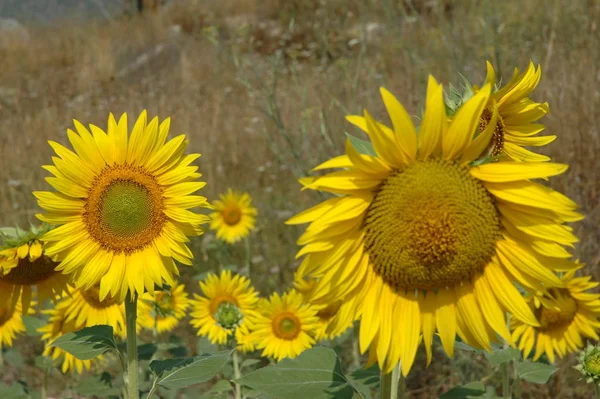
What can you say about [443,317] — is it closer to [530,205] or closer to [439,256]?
[439,256]

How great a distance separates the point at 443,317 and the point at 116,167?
2.63 feet

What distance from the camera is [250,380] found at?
3.76 feet

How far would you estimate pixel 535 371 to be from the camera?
171cm

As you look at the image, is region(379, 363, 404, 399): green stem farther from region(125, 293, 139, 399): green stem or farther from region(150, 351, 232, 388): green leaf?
region(125, 293, 139, 399): green stem

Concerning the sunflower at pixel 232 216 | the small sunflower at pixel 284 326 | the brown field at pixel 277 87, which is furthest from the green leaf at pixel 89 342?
the sunflower at pixel 232 216

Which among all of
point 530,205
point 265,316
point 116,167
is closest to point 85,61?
point 265,316

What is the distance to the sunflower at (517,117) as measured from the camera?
1.28m

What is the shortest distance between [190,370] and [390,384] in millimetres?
425

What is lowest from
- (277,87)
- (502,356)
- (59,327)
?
(502,356)

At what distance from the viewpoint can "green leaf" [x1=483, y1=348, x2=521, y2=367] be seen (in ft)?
5.12

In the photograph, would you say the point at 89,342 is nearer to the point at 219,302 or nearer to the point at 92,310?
the point at 92,310

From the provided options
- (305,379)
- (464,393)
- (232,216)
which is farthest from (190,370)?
(232,216)

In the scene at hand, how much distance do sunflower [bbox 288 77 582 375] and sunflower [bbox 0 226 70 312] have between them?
32.9 inches

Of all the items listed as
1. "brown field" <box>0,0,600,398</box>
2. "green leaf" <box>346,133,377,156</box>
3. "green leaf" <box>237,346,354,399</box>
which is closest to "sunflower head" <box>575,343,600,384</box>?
"brown field" <box>0,0,600,398</box>
